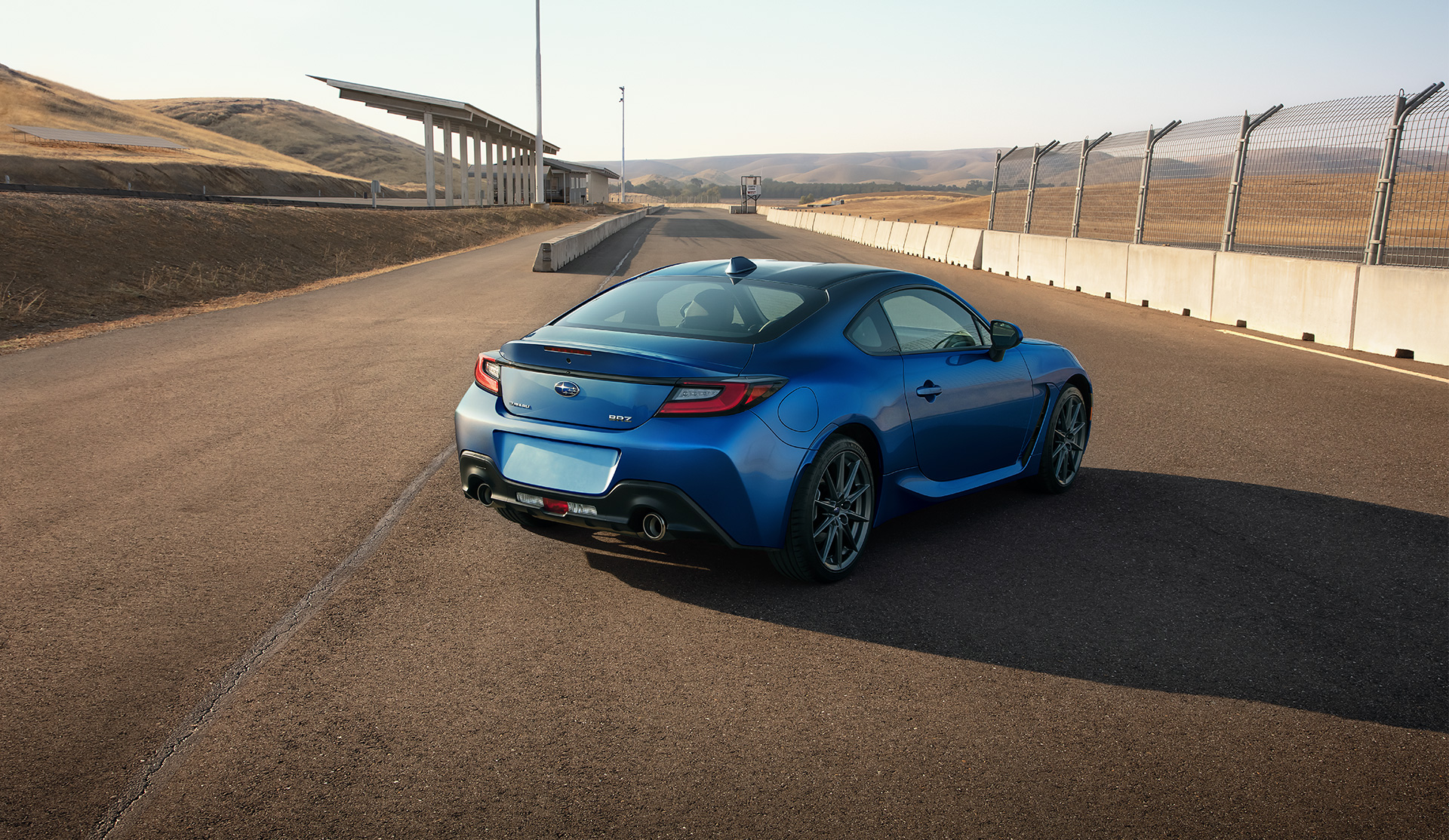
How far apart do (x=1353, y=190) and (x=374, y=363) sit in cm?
1286

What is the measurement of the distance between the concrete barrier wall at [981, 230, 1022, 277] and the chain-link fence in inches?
75.3

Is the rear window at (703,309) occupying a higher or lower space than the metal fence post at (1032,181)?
lower

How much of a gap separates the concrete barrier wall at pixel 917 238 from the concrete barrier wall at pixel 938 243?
0.16m

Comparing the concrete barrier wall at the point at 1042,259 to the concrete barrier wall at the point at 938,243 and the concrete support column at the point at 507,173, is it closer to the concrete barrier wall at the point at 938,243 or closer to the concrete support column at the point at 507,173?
the concrete barrier wall at the point at 938,243

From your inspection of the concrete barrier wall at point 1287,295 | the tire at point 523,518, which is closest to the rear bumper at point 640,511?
the tire at point 523,518

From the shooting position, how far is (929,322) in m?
5.72

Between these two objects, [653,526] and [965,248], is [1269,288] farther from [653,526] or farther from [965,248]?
[965,248]

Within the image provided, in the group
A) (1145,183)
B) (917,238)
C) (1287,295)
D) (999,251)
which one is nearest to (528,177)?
(917,238)

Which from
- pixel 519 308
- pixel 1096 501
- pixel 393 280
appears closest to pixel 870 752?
pixel 1096 501

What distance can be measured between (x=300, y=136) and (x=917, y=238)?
14057 cm

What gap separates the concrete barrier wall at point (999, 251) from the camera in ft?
80.7

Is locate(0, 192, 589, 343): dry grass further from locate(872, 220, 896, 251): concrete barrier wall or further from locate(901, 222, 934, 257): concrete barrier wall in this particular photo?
locate(872, 220, 896, 251): concrete barrier wall

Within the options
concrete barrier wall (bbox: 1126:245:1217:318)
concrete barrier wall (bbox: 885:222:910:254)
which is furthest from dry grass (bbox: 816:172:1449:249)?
concrete barrier wall (bbox: 885:222:910:254)

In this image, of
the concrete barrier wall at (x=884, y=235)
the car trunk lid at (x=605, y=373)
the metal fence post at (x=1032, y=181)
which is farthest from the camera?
the concrete barrier wall at (x=884, y=235)
